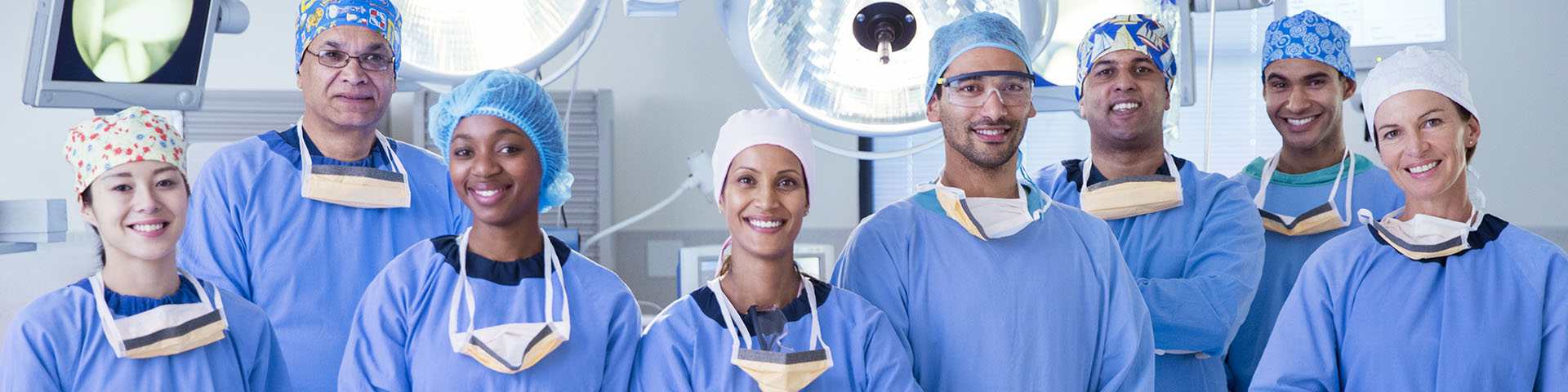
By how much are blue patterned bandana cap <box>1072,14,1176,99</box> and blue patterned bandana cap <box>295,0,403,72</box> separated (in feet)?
3.76

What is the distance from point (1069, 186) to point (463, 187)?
1079 mm

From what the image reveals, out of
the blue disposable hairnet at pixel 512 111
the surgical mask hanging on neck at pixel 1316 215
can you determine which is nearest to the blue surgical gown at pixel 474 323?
the blue disposable hairnet at pixel 512 111

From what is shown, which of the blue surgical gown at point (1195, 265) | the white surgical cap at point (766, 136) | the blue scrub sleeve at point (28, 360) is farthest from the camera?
the blue surgical gown at point (1195, 265)

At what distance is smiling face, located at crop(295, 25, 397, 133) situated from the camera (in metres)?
1.77

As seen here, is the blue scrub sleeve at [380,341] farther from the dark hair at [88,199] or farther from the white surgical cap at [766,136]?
the white surgical cap at [766,136]

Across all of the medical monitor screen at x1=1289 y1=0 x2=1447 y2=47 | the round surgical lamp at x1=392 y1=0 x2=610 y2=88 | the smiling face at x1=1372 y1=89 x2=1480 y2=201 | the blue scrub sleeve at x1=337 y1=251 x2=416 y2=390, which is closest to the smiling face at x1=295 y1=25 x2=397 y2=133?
the round surgical lamp at x1=392 y1=0 x2=610 y2=88

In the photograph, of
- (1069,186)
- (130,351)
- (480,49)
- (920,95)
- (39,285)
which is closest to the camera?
(130,351)

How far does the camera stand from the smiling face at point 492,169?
5.19 ft

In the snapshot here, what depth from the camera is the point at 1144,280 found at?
1.88 metres

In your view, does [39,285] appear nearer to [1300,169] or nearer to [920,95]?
[920,95]

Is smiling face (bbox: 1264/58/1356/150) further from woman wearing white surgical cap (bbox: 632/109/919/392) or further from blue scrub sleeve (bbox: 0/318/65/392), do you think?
blue scrub sleeve (bbox: 0/318/65/392)

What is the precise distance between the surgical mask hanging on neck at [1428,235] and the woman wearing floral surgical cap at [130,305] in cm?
160

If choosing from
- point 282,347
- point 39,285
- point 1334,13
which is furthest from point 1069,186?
point 39,285

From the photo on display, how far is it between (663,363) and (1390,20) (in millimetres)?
2898
